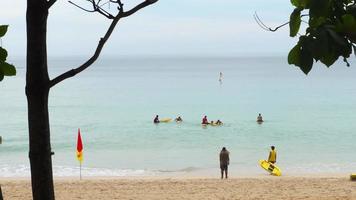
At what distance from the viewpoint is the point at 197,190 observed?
50.7 feet

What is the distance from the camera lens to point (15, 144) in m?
33.8

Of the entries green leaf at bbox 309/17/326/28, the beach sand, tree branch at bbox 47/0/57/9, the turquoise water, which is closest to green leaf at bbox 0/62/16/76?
tree branch at bbox 47/0/57/9

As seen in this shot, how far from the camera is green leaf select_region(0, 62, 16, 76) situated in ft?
5.85

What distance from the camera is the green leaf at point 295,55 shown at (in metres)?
1.47

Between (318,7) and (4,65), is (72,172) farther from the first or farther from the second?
(318,7)

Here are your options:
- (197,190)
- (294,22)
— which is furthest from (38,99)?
(197,190)

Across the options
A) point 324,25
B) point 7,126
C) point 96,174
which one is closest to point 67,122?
point 7,126

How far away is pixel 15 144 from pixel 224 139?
12.7 m

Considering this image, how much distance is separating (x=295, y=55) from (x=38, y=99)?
3.94 feet

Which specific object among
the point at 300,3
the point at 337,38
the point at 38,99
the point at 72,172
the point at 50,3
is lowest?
the point at 72,172

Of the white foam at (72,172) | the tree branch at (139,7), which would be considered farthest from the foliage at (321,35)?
the white foam at (72,172)

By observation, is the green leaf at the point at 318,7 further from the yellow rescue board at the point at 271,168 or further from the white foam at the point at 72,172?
the white foam at the point at 72,172

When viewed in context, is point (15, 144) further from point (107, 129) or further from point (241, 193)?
point (241, 193)

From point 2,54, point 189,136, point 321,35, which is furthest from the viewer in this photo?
point 189,136
